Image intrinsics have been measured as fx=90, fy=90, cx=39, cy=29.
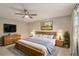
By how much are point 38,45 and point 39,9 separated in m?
0.75

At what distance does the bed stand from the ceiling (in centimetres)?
42

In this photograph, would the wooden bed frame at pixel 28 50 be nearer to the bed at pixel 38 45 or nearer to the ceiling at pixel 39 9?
the bed at pixel 38 45

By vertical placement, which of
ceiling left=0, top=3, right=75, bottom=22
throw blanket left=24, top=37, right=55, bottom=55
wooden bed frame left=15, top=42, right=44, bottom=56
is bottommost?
wooden bed frame left=15, top=42, right=44, bottom=56

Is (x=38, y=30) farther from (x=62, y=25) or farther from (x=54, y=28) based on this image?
(x=62, y=25)

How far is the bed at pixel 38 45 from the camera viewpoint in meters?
1.84

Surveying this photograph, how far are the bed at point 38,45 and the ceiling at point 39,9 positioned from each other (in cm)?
42

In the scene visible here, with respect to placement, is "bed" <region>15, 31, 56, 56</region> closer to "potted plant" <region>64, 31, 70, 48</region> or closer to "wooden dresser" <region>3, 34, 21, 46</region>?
"wooden dresser" <region>3, 34, 21, 46</region>

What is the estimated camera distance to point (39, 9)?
6.15 ft

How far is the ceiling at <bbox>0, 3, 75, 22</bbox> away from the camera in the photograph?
183 centimetres

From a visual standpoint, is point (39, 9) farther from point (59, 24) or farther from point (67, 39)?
point (67, 39)

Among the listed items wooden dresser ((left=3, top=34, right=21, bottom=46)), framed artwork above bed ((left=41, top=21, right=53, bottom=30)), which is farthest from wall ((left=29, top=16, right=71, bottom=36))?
wooden dresser ((left=3, top=34, right=21, bottom=46))

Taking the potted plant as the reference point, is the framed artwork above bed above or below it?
above

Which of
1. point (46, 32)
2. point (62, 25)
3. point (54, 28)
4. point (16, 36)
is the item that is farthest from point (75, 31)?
point (16, 36)

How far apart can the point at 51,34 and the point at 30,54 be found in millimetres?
622
